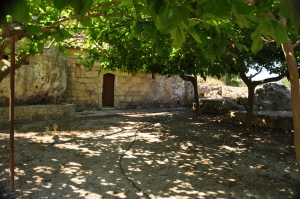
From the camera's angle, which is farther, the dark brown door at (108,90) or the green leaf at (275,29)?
the dark brown door at (108,90)

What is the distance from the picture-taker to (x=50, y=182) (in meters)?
3.24

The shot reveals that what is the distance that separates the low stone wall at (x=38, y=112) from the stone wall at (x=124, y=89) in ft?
8.12

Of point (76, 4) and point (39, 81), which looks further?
point (39, 81)

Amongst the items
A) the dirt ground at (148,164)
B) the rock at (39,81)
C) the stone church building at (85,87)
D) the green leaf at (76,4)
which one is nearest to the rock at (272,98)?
the dirt ground at (148,164)

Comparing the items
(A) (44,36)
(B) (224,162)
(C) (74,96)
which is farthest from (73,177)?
(C) (74,96)

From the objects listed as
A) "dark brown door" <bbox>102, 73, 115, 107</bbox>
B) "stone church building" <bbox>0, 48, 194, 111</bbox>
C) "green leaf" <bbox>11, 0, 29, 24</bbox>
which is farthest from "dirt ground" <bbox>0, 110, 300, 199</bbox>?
"dark brown door" <bbox>102, 73, 115, 107</bbox>

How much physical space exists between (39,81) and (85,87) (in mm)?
2889

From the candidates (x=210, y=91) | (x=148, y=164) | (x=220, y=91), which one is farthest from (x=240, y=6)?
(x=210, y=91)

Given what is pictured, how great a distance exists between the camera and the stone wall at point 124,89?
36.6 feet

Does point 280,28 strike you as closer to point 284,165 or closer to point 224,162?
point 224,162

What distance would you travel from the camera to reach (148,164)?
4.16m

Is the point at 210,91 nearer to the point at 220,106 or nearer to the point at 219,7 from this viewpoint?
the point at 220,106

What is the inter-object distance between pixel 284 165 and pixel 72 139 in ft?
15.1

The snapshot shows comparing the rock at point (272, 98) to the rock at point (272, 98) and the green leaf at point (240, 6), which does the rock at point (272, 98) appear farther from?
the green leaf at point (240, 6)
